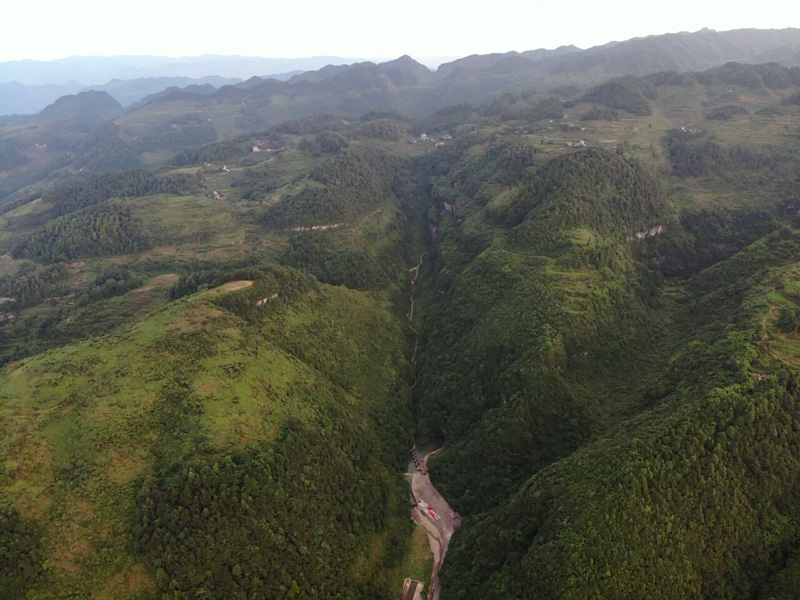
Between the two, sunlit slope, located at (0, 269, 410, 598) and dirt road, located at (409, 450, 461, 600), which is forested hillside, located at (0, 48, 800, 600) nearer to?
sunlit slope, located at (0, 269, 410, 598)

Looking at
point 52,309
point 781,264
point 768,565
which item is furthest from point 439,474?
point 52,309

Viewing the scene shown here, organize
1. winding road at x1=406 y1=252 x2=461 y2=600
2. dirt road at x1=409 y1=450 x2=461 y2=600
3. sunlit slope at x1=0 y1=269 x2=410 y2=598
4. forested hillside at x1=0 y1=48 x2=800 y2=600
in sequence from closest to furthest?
sunlit slope at x1=0 y1=269 x2=410 y2=598, forested hillside at x1=0 y1=48 x2=800 y2=600, dirt road at x1=409 y1=450 x2=461 y2=600, winding road at x1=406 y1=252 x2=461 y2=600

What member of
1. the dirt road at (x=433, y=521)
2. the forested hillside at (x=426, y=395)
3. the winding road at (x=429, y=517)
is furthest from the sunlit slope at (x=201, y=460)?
the dirt road at (x=433, y=521)

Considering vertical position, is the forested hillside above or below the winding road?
above

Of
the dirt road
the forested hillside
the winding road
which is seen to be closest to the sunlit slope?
the forested hillside

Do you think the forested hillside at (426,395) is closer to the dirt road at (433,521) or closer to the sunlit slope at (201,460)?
the sunlit slope at (201,460)

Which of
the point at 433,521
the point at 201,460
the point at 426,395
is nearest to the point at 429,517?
the point at 433,521

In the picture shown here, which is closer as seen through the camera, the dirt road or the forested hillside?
the forested hillside

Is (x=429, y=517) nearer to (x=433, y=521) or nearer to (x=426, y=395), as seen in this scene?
(x=433, y=521)

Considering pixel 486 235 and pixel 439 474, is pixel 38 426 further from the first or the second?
pixel 486 235

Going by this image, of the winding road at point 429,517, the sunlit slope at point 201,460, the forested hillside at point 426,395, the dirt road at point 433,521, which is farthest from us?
the winding road at point 429,517

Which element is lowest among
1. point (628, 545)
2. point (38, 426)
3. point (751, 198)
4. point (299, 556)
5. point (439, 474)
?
point (439, 474)
